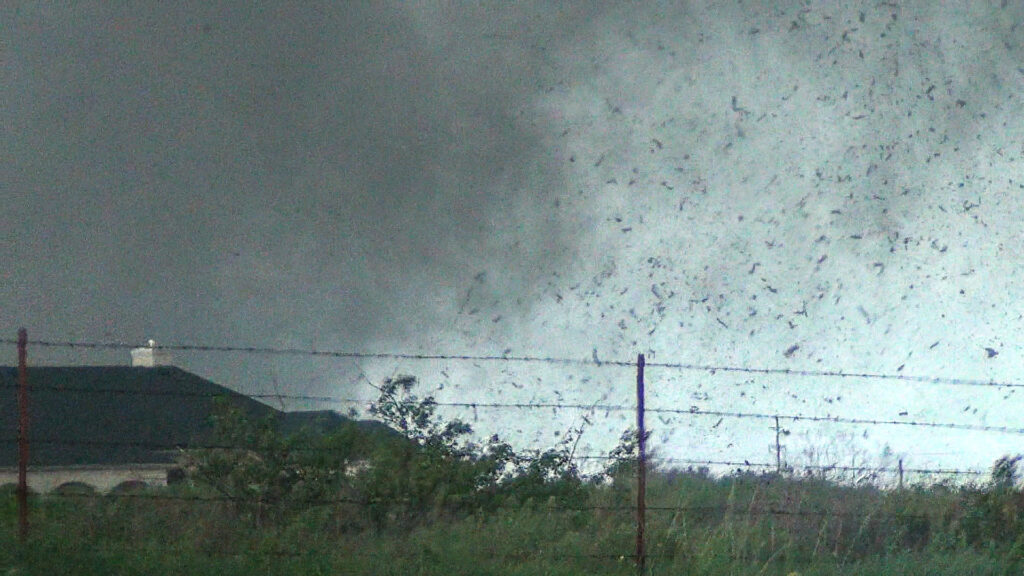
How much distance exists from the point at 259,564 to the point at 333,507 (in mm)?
1812

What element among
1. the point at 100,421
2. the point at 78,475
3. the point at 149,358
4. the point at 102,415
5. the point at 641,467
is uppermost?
the point at 149,358

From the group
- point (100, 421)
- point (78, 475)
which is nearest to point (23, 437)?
point (78, 475)

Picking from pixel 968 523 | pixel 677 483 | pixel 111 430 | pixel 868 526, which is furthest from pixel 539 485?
pixel 111 430

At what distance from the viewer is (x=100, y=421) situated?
27062 mm

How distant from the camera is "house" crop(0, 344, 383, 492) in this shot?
24375 mm

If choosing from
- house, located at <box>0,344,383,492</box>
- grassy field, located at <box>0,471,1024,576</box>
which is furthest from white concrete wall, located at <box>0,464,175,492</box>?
grassy field, located at <box>0,471,1024,576</box>

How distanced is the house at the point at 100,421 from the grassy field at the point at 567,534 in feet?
38.1

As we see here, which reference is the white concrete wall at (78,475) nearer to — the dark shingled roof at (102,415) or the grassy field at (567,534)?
the dark shingled roof at (102,415)

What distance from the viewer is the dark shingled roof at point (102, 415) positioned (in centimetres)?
2497

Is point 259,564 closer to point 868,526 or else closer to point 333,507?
point 333,507

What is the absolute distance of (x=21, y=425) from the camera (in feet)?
27.1

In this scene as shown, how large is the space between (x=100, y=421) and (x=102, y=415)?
248mm

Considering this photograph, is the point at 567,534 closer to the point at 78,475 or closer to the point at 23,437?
the point at 23,437

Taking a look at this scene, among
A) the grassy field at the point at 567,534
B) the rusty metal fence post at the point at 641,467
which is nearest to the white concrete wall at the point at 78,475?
the grassy field at the point at 567,534
